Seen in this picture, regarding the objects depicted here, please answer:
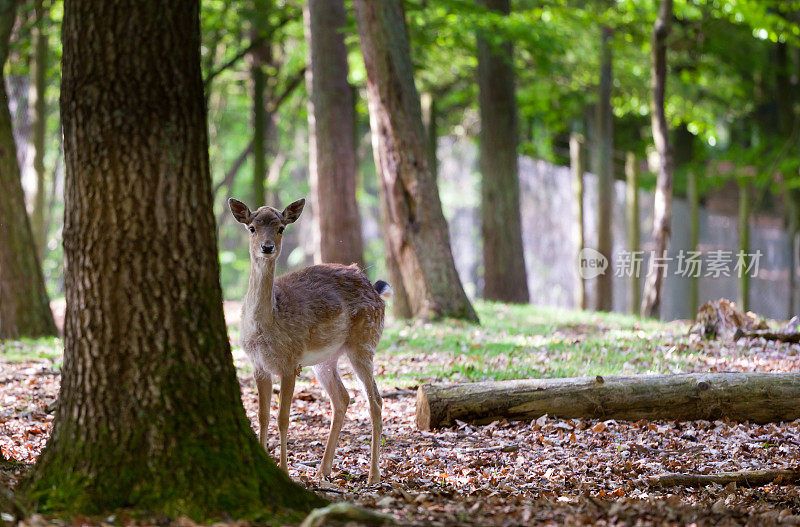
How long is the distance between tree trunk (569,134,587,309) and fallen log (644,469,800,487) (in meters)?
11.6

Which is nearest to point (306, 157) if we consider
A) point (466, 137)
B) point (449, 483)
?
point (466, 137)

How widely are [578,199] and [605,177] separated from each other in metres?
0.94

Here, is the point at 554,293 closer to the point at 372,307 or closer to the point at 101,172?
the point at 372,307

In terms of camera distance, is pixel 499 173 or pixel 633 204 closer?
pixel 499 173

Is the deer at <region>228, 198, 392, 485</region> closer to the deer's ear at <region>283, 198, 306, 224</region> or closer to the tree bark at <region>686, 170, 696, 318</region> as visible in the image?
the deer's ear at <region>283, 198, 306, 224</region>

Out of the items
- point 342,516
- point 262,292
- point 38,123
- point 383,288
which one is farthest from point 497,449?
point 38,123

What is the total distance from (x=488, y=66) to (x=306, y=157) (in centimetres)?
1301

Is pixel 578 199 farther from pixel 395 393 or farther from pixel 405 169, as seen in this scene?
pixel 395 393

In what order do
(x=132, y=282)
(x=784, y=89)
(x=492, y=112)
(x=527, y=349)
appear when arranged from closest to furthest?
(x=132, y=282) < (x=527, y=349) < (x=492, y=112) < (x=784, y=89)

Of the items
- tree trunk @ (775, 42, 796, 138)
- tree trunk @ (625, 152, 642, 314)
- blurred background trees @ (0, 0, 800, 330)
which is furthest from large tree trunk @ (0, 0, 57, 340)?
tree trunk @ (775, 42, 796, 138)

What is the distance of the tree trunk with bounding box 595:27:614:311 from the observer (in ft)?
53.5

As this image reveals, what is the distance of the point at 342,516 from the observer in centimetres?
402

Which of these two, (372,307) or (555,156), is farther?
(555,156)

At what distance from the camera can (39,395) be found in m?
7.67
